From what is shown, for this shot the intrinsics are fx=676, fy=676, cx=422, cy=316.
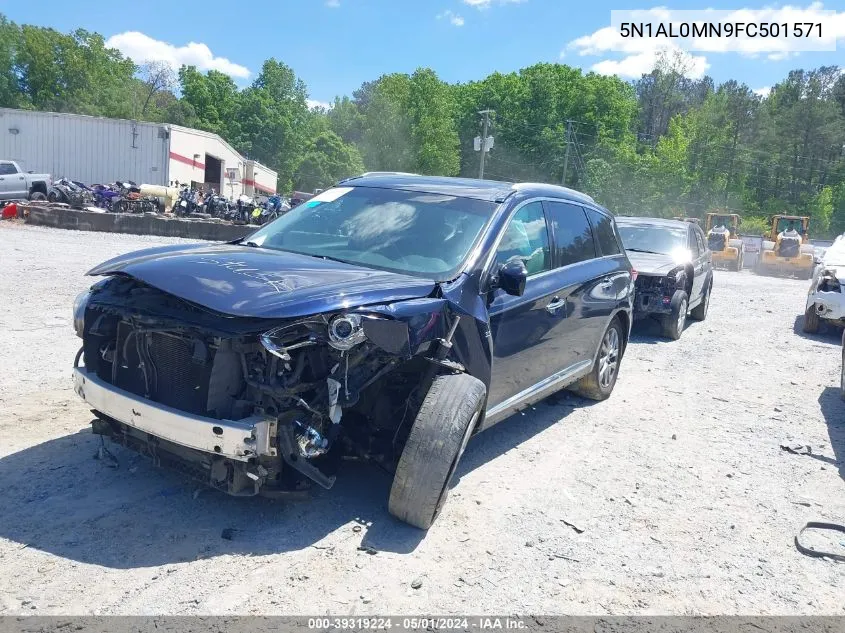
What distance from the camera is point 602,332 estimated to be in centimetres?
614

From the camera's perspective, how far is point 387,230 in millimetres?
4562

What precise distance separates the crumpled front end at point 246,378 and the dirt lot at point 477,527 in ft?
1.15

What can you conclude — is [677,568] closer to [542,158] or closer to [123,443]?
[123,443]

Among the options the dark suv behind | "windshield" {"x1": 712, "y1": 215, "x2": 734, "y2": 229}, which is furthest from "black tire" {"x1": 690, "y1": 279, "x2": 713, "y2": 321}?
"windshield" {"x1": 712, "y1": 215, "x2": 734, "y2": 229}

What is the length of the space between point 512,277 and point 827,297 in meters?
8.59

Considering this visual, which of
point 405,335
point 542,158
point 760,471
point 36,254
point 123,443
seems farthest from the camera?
point 542,158

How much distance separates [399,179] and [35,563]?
344cm

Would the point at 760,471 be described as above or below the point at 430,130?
below

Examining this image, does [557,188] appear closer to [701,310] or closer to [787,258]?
[701,310]

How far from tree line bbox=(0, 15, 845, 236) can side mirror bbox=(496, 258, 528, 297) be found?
61775 mm

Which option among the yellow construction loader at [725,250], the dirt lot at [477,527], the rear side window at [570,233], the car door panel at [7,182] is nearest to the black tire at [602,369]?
the dirt lot at [477,527]

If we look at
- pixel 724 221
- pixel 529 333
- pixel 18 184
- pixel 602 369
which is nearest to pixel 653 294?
pixel 602 369

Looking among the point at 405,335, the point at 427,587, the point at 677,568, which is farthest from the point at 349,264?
the point at 677,568

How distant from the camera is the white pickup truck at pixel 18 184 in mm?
24578
